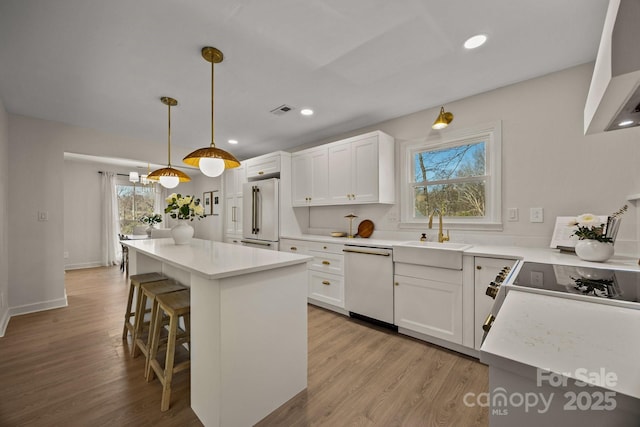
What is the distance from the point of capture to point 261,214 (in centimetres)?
409

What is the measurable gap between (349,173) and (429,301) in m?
1.78

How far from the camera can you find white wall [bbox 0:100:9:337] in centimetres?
274

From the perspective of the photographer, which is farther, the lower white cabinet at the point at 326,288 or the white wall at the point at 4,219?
the lower white cabinet at the point at 326,288

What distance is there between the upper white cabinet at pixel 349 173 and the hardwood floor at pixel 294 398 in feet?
5.17

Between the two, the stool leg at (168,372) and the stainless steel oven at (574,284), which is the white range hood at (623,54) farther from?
the stool leg at (168,372)

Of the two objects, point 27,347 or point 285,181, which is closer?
point 27,347

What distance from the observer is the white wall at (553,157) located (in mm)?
1979

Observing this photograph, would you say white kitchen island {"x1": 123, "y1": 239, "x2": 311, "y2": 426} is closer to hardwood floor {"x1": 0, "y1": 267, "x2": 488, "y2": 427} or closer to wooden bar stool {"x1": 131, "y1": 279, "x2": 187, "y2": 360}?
hardwood floor {"x1": 0, "y1": 267, "x2": 488, "y2": 427}

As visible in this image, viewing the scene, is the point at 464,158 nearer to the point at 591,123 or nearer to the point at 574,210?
the point at 574,210

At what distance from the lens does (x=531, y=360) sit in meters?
0.51

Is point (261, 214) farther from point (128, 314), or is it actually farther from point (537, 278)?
point (537, 278)

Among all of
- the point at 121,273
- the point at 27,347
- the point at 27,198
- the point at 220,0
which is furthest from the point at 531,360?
the point at 121,273

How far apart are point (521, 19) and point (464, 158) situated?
1.36 m

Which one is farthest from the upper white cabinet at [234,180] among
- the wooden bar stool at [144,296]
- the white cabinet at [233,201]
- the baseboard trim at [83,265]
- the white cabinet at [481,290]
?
the white cabinet at [481,290]
